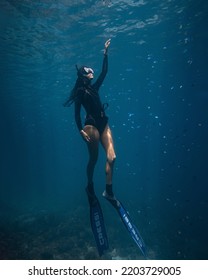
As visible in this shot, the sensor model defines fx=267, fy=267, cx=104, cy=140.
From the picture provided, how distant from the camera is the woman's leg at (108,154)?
8.00 m

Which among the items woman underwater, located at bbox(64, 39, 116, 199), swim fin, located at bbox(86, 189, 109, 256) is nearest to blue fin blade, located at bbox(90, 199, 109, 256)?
swim fin, located at bbox(86, 189, 109, 256)

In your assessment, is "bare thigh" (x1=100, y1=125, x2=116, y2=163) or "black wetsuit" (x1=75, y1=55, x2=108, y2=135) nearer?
"bare thigh" (x1=100, y1=125, x2=116, y2=163)

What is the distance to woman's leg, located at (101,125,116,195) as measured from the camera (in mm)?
7996

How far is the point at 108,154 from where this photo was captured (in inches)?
320

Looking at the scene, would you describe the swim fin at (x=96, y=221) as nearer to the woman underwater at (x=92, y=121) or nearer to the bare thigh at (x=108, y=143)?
the woman underwater at (x=92, y=121)

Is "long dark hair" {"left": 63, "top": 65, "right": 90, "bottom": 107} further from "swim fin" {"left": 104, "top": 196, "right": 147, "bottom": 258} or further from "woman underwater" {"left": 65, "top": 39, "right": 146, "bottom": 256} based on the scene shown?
"swim fin" {"left": 104, "top": 196, "right": 147, "bottom": 258}

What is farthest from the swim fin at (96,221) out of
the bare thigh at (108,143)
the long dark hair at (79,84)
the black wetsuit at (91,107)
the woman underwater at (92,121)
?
the long dark hair at (79,84)

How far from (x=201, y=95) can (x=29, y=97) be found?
90.3ft

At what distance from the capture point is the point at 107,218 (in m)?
22.6

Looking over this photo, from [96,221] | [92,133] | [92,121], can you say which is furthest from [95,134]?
A: [96,221]

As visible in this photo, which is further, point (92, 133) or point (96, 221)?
point (96, 221)

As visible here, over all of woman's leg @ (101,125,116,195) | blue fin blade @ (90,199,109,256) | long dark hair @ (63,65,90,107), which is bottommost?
blue fin blade @ (90,199,109,256)

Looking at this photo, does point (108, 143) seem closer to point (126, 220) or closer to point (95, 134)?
point (95, 134)
